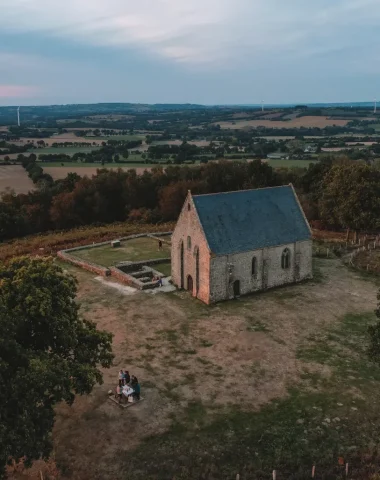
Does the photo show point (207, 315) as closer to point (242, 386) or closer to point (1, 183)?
point (242, 386)

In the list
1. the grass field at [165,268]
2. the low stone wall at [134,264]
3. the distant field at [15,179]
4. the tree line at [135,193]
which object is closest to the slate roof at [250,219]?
the grass field at [165,268]

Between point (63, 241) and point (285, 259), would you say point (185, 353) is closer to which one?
point (285, 259)

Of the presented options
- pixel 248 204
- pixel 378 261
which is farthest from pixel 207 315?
pixel 378 261

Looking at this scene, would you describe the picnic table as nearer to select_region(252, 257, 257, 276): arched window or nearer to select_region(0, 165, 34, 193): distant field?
select_region(252, 257, 257, 276): arched window

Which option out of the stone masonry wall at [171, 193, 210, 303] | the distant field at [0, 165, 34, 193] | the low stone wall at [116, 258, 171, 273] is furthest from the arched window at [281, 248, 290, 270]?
the distant field at [0, 165, 34, 193]

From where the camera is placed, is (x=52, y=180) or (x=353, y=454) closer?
(x=353, y=454)

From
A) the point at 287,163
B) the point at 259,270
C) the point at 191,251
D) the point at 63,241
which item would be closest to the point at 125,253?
the point at 63,241
